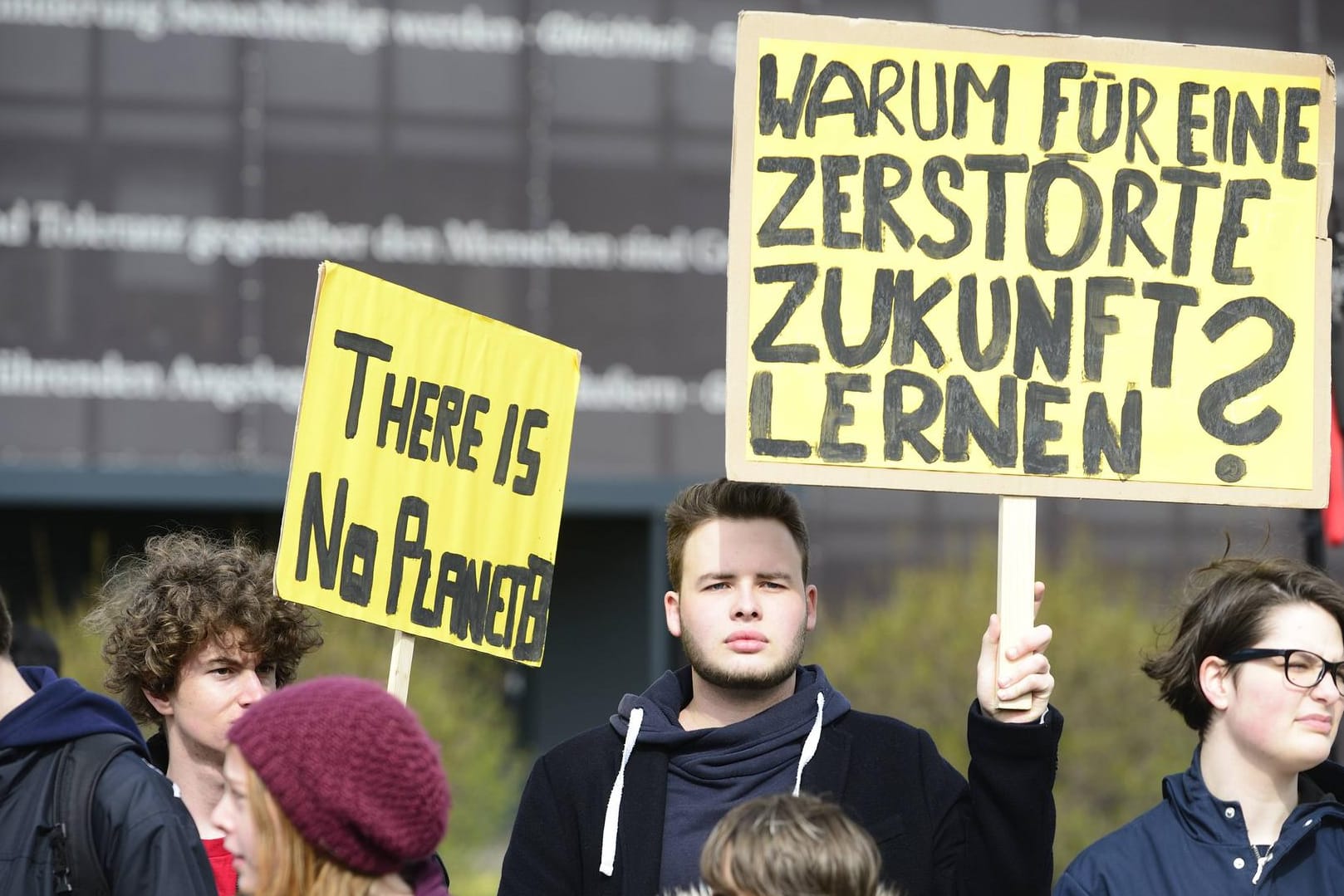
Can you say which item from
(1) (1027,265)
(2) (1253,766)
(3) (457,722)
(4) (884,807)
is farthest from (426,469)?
(3) (457,722)

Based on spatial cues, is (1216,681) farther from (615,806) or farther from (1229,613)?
(615,806)

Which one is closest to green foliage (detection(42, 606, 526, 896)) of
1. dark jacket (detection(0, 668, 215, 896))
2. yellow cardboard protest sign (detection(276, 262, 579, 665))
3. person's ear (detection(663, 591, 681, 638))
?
yellow cardboard protest sign (detection(276, 262, 579, 665))

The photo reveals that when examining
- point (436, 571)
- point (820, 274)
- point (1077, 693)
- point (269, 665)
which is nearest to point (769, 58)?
point (820, 274)

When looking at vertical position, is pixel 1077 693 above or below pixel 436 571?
below

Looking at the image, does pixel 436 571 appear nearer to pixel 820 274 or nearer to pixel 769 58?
pixel 820 274

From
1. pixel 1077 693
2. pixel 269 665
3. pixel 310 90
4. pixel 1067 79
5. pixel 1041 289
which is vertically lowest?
pixel 1077 693

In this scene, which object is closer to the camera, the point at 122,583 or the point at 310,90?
the point at 122,583

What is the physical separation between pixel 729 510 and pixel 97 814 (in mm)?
1293

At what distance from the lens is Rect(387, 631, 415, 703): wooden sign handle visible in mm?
3586

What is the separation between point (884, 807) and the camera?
3.49 m

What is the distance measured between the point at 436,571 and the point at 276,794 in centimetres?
138

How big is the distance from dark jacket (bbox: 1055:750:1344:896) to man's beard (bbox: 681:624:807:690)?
2.16 ft

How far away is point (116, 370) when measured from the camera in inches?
492

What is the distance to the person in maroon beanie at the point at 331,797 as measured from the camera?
8.00 ft
